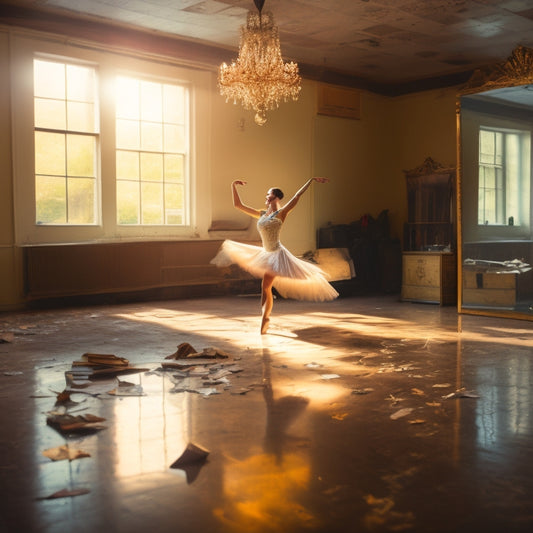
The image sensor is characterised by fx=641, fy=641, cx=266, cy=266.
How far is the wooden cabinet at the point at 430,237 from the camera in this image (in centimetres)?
992

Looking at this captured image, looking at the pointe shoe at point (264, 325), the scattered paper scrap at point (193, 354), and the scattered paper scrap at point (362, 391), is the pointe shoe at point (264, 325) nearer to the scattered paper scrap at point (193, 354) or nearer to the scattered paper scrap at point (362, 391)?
the scattered paper scrap at point (193, 354)

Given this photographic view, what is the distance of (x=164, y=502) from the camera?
98.5 inches

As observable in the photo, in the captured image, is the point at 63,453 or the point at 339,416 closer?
the point at 63,453

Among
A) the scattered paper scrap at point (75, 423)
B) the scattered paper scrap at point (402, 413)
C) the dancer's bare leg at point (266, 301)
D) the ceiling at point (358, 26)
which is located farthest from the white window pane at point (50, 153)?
the scattered paper scrap at point (402, 413)

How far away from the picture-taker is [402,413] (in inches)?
149

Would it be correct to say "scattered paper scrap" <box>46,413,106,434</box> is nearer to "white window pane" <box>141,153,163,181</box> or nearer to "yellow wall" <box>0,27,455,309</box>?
"white window pane" <box>141,153,163,181</box>

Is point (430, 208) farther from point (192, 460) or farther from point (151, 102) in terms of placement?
point (192, 460)

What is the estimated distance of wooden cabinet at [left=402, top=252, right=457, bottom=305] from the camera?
9.87 m

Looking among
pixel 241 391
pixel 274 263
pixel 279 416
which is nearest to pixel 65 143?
pixel 274 263

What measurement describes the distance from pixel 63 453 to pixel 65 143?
683cm

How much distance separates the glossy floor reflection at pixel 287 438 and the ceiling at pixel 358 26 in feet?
14.7

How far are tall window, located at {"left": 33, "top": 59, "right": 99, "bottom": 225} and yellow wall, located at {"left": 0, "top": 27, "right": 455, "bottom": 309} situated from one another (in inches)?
79.5

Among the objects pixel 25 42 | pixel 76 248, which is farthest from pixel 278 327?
pixel 25 42

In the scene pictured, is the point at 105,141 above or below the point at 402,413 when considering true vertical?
above
